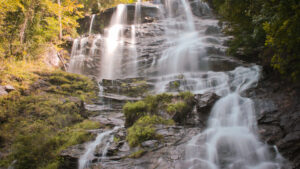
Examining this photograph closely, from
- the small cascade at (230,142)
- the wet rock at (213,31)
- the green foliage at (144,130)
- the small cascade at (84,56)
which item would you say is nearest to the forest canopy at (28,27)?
the small cascade at (84,56)

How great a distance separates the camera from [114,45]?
1930cm

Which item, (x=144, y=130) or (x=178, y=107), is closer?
(x=144, y=130)

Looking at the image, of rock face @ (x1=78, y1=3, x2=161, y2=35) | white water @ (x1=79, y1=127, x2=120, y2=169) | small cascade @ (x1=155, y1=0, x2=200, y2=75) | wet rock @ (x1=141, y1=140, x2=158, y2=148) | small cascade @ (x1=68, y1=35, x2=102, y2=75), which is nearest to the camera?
white water @ (x1=79, y1=127, x2=120, y2=169)

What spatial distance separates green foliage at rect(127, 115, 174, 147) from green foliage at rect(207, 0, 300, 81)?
4.36 metres

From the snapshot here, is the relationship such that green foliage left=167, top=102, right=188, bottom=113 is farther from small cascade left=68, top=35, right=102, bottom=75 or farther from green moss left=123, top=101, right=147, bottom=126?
small cascade left=68, top=35, right=102, bottom=75

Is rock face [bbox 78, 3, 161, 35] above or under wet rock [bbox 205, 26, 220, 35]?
above

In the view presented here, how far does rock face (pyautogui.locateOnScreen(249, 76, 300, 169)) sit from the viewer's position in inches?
213

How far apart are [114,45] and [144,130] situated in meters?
13.8

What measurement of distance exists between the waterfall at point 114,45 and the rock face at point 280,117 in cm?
1206

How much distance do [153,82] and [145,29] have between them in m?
9.06

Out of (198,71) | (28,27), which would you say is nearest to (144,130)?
(198,71)

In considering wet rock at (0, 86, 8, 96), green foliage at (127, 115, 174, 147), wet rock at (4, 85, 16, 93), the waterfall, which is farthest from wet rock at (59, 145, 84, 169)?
the waterfall

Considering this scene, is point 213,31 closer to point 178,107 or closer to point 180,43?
point 180,43

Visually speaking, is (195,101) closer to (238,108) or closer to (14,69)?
(238,108)
